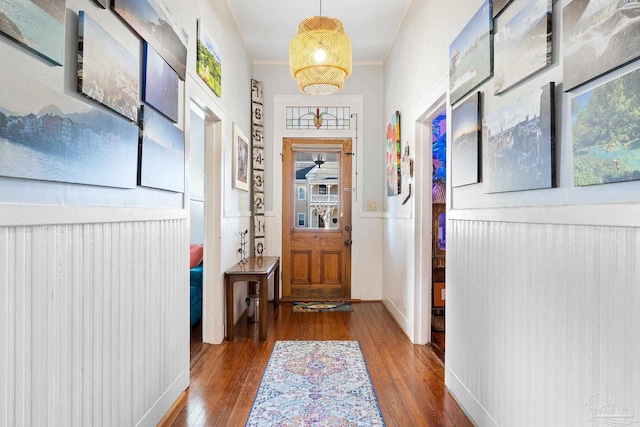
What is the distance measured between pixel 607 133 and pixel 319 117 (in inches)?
159

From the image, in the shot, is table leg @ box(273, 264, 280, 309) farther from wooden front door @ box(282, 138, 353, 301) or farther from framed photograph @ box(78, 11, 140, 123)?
framed photograph @ box(78, 11, 140, 123)

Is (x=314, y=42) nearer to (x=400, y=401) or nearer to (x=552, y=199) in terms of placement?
(x=552, y=199)

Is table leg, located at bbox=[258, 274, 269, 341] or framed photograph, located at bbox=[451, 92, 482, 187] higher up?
framed photograph, located at bbox=[451, 92, 482, 187]

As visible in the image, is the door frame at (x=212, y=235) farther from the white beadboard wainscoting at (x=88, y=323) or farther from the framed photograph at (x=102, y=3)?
the framed photograph at (x=102, y=3)

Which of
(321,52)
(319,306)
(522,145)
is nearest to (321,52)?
(321,52)

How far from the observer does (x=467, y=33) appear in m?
2.11

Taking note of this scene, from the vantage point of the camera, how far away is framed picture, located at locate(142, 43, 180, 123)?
176cm

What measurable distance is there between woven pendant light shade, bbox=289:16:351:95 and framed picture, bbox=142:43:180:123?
1034 mm

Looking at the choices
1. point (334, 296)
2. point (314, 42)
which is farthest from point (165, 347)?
point (334, 296)

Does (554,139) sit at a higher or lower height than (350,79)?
lower

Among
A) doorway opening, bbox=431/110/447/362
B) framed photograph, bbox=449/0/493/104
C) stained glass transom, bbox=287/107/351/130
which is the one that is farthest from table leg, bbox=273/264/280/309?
framed photograph, bbox=449/0/493/104

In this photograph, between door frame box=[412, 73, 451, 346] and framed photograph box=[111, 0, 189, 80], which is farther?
door frame box=[412, 73, 451, 346]

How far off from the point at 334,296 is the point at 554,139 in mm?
3904

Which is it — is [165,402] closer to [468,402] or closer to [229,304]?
[229,304]
